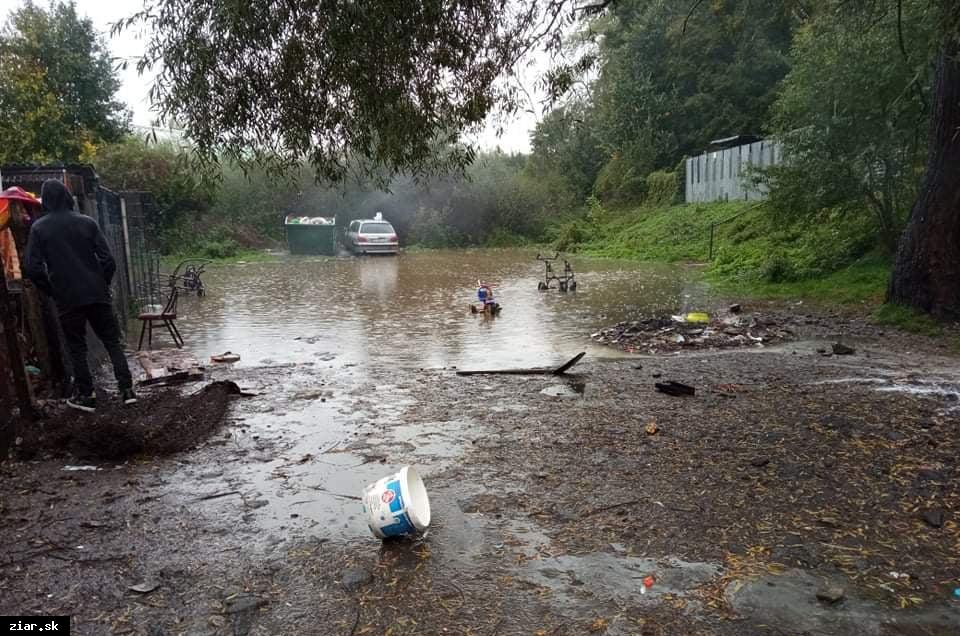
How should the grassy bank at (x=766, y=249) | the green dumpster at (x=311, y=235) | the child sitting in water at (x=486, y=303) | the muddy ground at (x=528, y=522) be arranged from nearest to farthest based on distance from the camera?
the muddy ground at (x=528, y=522) < the child sitting in water at (x=486, y=303) < the grassy bank at (x=766, y=249) < the green dumpster at (x=311, y=235)

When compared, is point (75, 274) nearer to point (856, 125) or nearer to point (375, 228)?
point (856, 125)

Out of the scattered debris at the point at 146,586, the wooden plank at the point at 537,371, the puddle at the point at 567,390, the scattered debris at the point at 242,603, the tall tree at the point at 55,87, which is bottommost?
the scattered debris at the point at 242,603

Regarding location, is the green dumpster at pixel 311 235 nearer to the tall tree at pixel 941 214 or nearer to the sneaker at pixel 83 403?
the tall tree at pixel 941 214

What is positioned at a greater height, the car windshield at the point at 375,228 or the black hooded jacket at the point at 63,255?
the car windshield at the point at 375,228

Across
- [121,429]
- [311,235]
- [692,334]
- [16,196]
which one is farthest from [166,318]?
[311,235]

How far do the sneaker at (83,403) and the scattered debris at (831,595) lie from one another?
18.1 ft

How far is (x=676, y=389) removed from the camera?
624 centimetres

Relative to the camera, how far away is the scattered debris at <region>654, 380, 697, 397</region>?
6.21 metres

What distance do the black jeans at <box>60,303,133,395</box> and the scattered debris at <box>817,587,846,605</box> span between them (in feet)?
18.6

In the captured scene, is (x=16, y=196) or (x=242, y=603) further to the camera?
(x=16, y=196)

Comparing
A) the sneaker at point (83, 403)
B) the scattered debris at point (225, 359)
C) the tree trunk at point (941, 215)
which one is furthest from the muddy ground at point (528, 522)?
the tree trunk at point (941, 215)

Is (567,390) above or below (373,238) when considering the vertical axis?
below

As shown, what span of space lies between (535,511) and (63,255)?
15.0ft

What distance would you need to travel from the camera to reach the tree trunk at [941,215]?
907 centimetres
